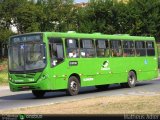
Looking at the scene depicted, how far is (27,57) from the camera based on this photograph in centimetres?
2256

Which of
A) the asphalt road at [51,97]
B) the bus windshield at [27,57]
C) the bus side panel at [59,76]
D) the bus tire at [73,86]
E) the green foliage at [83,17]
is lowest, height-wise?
the asphalt road at [51,97]

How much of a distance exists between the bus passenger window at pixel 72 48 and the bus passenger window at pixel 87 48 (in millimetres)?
409

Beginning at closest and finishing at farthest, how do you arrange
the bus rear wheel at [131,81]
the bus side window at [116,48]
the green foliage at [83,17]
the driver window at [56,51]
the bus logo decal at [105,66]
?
the driver window at [56,51], the bus logo decal at [105,66], the bus side window at [116,48], the bus rear wheel at [131,81], the green foliage at [83,17]

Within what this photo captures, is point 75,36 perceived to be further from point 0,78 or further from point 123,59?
point 0,78

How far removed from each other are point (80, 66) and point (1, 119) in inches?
532

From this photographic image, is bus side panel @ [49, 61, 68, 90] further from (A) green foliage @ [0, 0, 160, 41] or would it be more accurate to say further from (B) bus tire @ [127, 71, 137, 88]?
(A) green foliage @ [0, 0, 160, 41]

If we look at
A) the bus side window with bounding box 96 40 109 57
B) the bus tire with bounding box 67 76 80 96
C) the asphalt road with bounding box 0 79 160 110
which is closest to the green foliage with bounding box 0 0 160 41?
the asphalt road with bounding box 0 79 160 110

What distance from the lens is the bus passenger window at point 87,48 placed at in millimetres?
24652

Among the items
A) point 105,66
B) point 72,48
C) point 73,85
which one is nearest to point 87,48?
point 72,48

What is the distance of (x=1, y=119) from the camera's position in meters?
11.0

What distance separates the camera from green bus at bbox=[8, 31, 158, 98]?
22.4 m

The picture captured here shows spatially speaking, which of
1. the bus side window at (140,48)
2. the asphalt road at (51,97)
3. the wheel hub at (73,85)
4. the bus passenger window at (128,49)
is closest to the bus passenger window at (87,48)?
the wheel hub at (73,85)

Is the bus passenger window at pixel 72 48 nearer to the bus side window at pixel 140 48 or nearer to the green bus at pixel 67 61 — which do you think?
the green bus at pixel 67 61

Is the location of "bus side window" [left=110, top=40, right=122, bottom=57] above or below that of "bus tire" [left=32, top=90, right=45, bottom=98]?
above
